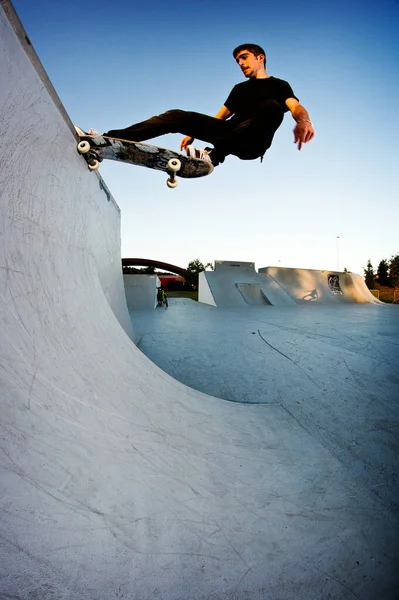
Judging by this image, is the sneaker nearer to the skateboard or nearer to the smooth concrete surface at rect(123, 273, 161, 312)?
the skateboard

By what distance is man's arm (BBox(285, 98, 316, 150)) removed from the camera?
311 centimetres

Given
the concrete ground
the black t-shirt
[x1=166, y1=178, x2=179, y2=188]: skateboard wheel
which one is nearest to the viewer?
the concrete ground

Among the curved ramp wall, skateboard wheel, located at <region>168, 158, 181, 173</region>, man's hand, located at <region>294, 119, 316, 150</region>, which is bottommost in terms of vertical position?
the curved ramp wall

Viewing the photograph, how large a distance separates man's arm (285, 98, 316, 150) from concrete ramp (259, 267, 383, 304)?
473 inches

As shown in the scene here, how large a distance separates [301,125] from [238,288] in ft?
34.6

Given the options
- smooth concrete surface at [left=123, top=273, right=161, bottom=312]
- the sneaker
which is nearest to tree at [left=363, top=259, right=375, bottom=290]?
smooth concrete surface at [left=123, top=273, right=161, bottom=312]

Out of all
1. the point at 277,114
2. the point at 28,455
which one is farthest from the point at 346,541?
the point at 277,114

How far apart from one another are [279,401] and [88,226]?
8.74 ft

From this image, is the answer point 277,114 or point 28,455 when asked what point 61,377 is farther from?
point 277,114

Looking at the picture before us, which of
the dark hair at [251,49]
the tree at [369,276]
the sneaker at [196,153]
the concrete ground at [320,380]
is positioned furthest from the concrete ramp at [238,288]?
the tree at [369,276]

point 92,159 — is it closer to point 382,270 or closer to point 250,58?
point 250,58

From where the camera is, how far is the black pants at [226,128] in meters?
3.06

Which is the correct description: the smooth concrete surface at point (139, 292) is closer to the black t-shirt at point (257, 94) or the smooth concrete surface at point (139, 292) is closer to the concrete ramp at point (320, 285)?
the concrete ramp at point (320, 285)

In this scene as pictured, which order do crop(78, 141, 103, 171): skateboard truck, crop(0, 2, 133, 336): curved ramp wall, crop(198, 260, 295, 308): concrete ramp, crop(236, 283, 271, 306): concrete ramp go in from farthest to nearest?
crop(236, 283, 271, 306): concrete ramp → crop(198, 260, 295, 308): concrete ramp → crop(78, 141, 103, 171): skateboard truck → crop(0, 2, 133, 336): curved ramp wall
